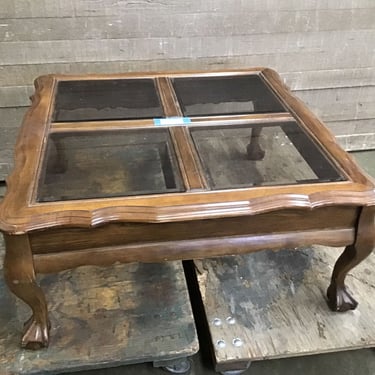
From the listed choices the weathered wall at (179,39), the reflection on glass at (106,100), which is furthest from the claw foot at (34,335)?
the weathered wall at (179,39)

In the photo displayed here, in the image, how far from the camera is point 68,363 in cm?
110

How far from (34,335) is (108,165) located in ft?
1.33

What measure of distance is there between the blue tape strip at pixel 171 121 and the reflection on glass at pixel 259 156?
0.04 m

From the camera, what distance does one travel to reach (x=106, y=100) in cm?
136

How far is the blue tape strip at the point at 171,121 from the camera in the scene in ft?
4.08

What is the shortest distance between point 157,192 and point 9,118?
0.95m

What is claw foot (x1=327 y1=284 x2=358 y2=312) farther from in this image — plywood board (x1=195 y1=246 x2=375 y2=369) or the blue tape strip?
the blue tape strip

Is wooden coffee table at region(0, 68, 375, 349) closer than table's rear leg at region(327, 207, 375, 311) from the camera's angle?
Yes

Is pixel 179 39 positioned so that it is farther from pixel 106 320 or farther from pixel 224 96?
pixel 106 320

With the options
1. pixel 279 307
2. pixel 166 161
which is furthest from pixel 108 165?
pixel 279 307

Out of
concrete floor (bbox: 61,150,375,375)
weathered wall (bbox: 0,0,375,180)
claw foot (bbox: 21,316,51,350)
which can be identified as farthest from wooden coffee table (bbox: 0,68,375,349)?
weathered wall (bbox: 0,0,375,180)

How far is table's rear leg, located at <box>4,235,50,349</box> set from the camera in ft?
3.14

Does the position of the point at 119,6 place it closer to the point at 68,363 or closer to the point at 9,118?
the point at 9,118

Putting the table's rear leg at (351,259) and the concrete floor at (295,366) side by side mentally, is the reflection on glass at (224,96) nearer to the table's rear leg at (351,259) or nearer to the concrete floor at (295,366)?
the table's rear leg at (351,259)
